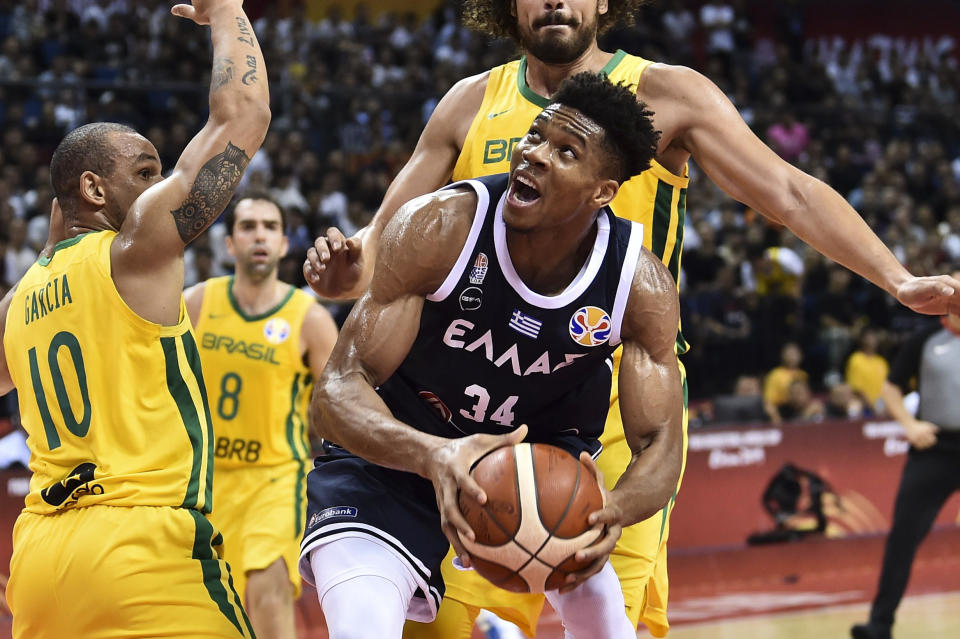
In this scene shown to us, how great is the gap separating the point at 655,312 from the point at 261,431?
12.5 ft

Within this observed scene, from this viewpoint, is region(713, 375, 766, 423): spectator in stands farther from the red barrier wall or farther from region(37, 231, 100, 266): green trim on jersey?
region(37, 231, 100, 266): green trim on jersey

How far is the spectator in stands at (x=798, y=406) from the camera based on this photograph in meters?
11.7

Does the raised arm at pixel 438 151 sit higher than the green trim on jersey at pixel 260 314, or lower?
higher

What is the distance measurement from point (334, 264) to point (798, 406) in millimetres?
8692

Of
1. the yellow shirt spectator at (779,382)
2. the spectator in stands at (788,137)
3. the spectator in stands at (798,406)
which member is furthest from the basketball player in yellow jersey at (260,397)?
the spectator in stands at (788,137)

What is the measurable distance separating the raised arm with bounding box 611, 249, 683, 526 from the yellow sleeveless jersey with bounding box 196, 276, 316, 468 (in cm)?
369

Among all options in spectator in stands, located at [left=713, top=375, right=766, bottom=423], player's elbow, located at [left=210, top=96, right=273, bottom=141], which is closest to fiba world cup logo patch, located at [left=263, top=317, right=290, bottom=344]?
player's elbow, located at [left=210, top=96, right=273, bottom=141]

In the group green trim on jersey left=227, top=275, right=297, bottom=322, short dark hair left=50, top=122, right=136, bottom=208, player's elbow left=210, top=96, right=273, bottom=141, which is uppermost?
player's elbow left=210, top=96, right=273, bottom=141

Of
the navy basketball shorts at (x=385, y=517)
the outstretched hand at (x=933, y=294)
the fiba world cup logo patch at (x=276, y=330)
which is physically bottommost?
the fiba world cup logo patch at (x=276, y=330)

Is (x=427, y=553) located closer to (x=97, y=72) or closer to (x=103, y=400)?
(x=103, y=400)

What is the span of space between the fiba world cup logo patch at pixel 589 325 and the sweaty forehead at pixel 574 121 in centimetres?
49

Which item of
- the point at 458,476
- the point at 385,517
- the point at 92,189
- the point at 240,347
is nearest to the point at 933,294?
the point at 458,476

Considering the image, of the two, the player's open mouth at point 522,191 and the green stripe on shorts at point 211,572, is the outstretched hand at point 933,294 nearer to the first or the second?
the player's open mouth at point 522,191

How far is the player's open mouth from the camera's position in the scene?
11.1 ft
